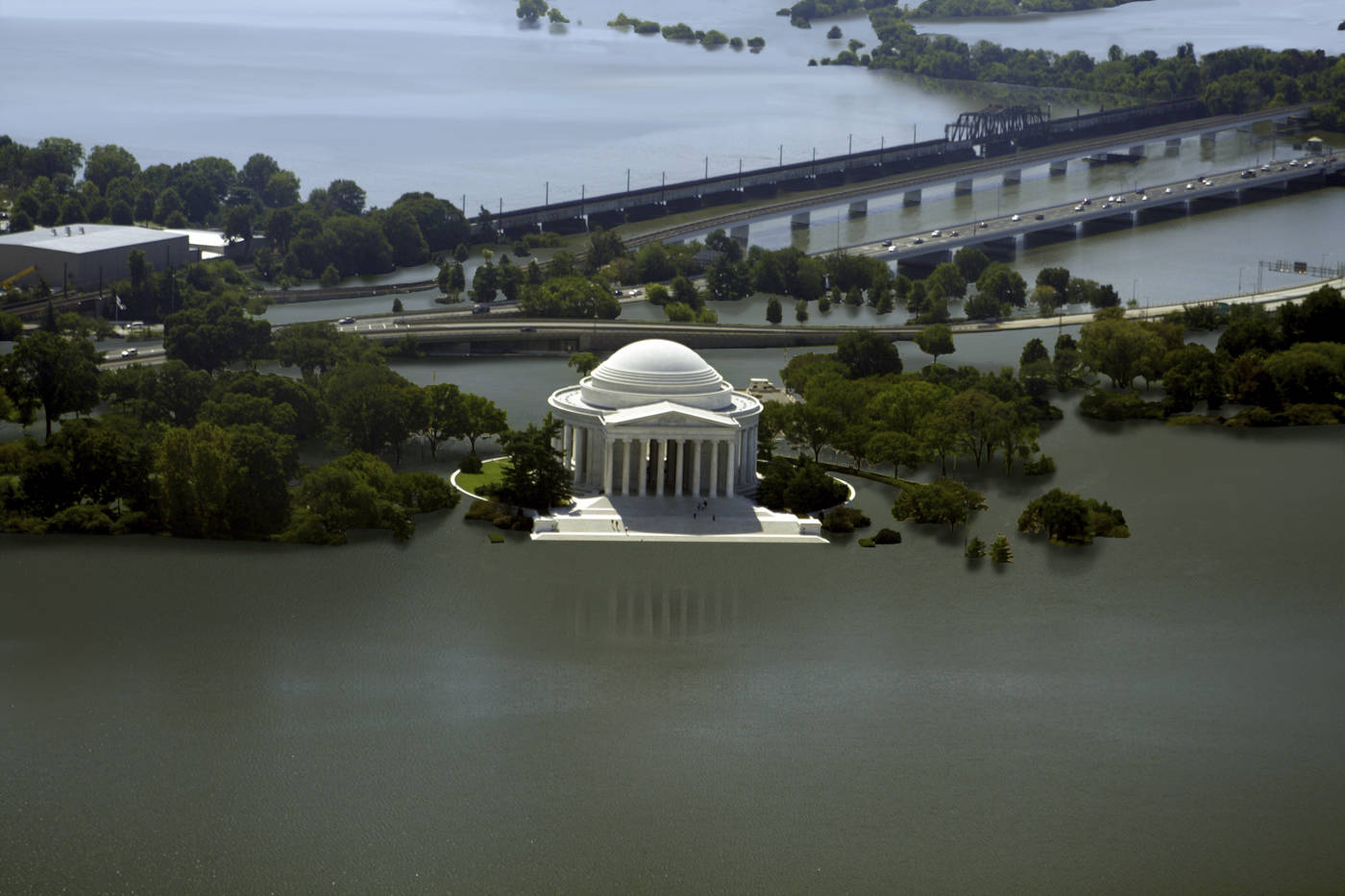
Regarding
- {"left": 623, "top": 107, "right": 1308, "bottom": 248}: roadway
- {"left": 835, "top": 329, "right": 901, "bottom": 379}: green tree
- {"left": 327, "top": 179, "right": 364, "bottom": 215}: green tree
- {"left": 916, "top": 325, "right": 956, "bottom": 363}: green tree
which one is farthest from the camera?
{"left": 623, "top": 107, "right": 1308, "bottom": 248}: roadway

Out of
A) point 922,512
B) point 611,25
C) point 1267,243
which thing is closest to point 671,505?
point 922,512

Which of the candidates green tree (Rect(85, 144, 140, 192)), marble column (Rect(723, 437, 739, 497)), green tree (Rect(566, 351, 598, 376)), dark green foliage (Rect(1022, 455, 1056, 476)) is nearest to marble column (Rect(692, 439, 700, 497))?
marble column (Rect(723, 437, 739, 497))

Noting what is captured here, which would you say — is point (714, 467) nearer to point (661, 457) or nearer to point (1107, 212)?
point (661, 457)

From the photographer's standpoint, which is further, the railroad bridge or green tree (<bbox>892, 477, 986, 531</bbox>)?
the railroad bridge

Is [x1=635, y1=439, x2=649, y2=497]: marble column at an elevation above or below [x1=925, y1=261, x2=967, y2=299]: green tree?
below

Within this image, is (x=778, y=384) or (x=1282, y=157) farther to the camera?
(x=1282, y=157)

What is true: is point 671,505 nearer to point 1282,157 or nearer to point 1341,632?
point 1341,632

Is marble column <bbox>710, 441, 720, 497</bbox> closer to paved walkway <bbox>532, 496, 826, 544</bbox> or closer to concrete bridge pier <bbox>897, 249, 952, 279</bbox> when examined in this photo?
paved walkway <bbox>532, 496, 826, 544</bbox>

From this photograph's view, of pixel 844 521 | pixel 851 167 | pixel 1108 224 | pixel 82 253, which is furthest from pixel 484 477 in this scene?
pixel 851 167
